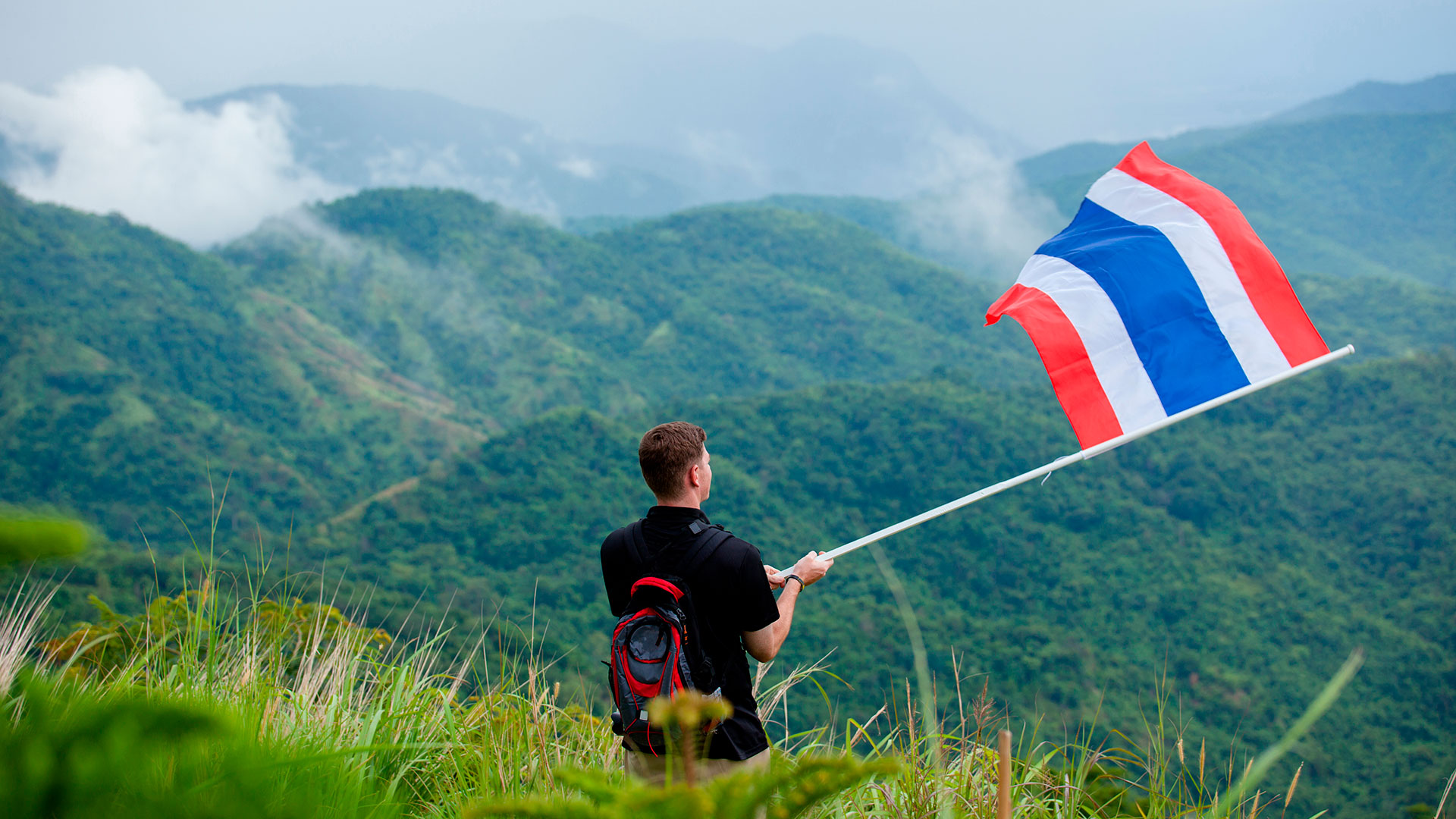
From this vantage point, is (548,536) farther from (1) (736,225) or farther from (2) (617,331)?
(1) (736,225)

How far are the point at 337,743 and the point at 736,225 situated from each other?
130457 mm

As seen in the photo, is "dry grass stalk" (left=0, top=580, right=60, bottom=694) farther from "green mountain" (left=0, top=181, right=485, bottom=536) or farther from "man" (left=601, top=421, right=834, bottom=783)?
"green mountain" (left=0, top=181, right=485, bottom=536)

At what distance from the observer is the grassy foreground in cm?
79

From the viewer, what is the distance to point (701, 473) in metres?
2.60

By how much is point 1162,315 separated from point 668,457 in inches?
114

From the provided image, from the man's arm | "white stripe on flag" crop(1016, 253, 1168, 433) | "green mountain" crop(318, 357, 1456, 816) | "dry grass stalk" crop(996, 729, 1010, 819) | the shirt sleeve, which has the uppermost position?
"white stripe on flag" crop(1016, 253, 1168, 433)

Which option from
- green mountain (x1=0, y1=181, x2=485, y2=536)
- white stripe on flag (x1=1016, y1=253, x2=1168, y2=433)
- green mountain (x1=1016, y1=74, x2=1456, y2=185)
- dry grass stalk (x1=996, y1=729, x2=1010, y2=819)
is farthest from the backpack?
green mountain (x1=1016, y1=74, x2=1456, y2=185)

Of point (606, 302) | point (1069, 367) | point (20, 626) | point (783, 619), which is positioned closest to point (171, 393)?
point (606, 302)

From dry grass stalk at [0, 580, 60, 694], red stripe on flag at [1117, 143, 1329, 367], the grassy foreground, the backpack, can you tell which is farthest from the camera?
red stripe on flag at [1117, 143, 1329, 367]

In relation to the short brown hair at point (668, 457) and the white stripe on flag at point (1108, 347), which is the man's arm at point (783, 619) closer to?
the short brown hair at point (668, 457)

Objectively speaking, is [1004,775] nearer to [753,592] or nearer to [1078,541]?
[753,592]

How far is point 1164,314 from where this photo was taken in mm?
4281

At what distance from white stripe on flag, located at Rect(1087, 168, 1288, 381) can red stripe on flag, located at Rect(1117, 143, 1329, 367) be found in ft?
0.10

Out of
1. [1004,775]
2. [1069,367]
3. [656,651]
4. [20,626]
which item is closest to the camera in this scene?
[1004,775]
